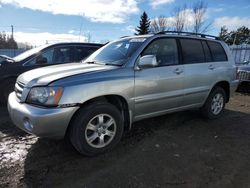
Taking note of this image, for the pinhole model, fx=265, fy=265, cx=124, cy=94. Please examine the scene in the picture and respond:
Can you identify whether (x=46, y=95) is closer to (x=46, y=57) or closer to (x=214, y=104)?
(x=46, y=57)

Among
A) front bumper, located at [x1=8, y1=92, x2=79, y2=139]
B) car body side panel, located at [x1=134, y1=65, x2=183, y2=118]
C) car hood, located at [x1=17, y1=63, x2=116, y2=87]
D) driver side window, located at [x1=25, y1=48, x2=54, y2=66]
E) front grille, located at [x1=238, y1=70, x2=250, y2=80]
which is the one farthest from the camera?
front grille, located at [x1=238, y1=70, x2=250, y2=80]

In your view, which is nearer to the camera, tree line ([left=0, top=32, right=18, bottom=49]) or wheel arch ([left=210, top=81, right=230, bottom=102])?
wheel arch ([left=210, top=81, right=230, bottom=102])

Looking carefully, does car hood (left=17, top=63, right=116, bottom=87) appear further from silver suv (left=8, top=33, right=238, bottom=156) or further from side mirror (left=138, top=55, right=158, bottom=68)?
side mirror (left=138, top=55, right=158, bottom=68)

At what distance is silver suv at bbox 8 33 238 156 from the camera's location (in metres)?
3.38

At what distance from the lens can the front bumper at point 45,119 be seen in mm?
3277

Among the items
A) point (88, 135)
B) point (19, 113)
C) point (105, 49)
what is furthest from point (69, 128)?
point (105, 49)

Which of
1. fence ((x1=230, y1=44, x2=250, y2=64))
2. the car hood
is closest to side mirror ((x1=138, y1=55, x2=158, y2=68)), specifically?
the car hood

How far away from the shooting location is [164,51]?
4.65 metres

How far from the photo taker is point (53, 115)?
10.8 feet

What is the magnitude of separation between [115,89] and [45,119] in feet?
3.50

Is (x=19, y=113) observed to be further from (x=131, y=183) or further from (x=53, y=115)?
(x=131, y=183)

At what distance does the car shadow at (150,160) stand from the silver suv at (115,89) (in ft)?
1.01

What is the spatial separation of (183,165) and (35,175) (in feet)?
6.28

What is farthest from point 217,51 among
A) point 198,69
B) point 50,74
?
point 50,74
